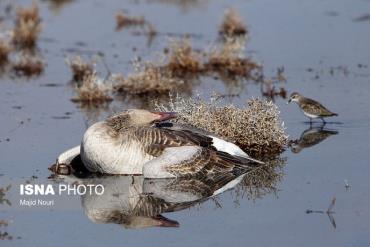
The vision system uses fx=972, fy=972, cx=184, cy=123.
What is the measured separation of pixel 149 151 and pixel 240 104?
179 inches

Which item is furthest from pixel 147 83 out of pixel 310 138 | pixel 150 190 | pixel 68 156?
pixel 150 190

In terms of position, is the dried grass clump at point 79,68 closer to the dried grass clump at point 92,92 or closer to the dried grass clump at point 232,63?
the dried grass clump at point 92,92

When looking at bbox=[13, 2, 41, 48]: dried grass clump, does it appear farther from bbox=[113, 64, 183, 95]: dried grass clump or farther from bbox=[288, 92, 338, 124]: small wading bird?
bbox=[288, 92, 338, 124]: small wading bird

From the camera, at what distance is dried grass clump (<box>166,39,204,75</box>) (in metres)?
18.5

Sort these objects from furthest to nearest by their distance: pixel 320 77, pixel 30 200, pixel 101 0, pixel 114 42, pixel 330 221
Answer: pixel 101 0
pixel 114 42
pixel 320 77
pixel 30 200
pixel 330 221

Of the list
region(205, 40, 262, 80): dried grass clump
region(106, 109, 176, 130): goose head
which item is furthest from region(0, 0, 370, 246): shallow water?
region(106, 109, 176, 130): goose head

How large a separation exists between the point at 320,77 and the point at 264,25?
5.54m

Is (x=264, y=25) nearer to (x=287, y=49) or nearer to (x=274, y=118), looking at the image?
(x=287, y=49)

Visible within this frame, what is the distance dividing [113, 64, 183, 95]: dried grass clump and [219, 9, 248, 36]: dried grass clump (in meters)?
5.59

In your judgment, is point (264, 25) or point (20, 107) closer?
point (20, 107)

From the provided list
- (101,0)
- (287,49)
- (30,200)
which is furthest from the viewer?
(101,0)

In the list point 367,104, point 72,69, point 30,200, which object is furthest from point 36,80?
point 30,200

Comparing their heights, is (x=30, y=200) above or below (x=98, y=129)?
below

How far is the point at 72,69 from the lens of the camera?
1859 cm
